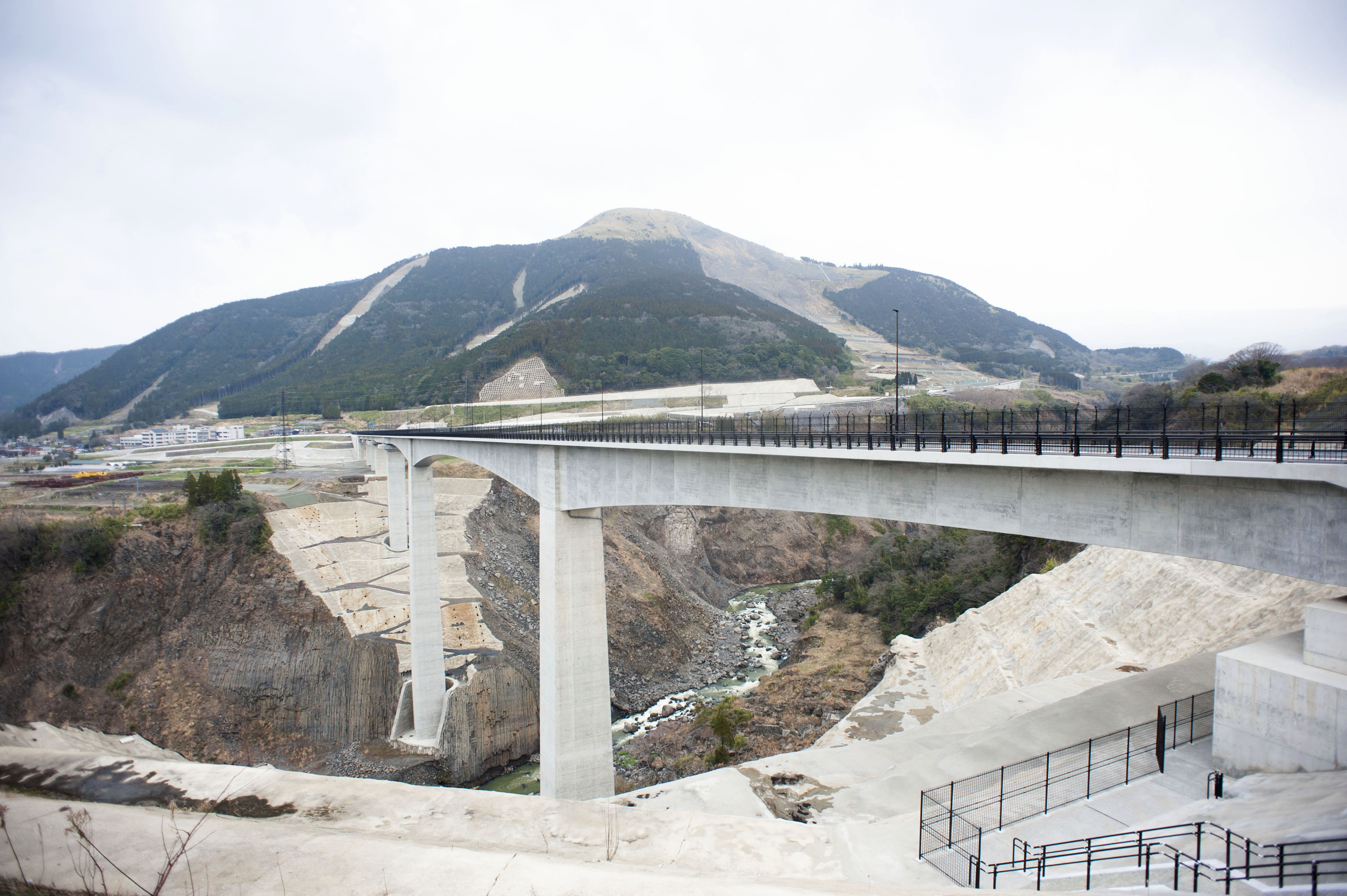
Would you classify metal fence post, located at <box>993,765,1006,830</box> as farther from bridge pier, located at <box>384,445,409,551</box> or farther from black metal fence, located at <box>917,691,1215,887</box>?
bridge pier, located at <box>384,445,409,551</box>

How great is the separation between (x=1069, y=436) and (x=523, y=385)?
84.6 m

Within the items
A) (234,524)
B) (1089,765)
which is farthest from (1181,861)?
(234,524)

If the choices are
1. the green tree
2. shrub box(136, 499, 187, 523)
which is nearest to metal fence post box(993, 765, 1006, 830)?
the green tree

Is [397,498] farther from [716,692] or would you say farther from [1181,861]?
[1181,861]

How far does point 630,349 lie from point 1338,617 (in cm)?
9443

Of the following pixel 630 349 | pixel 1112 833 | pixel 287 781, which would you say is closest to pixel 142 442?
pixel 630 349

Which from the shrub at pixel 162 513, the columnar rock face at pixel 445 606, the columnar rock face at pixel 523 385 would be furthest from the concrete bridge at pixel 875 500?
the columnar rock face at pixel 523 385

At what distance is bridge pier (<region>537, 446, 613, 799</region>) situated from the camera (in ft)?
67.7

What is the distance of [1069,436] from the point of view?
10.7 meters

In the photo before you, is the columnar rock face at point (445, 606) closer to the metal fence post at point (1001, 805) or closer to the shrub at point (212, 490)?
the shrub at point (212, 490)

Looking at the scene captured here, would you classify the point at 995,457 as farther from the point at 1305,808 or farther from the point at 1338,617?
the point at 1305,808

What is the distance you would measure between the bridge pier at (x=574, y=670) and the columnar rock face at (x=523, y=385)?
64944 mm

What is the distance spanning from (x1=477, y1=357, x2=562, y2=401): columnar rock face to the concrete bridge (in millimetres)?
→ 57428

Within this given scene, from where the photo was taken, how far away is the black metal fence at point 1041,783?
11.5m
